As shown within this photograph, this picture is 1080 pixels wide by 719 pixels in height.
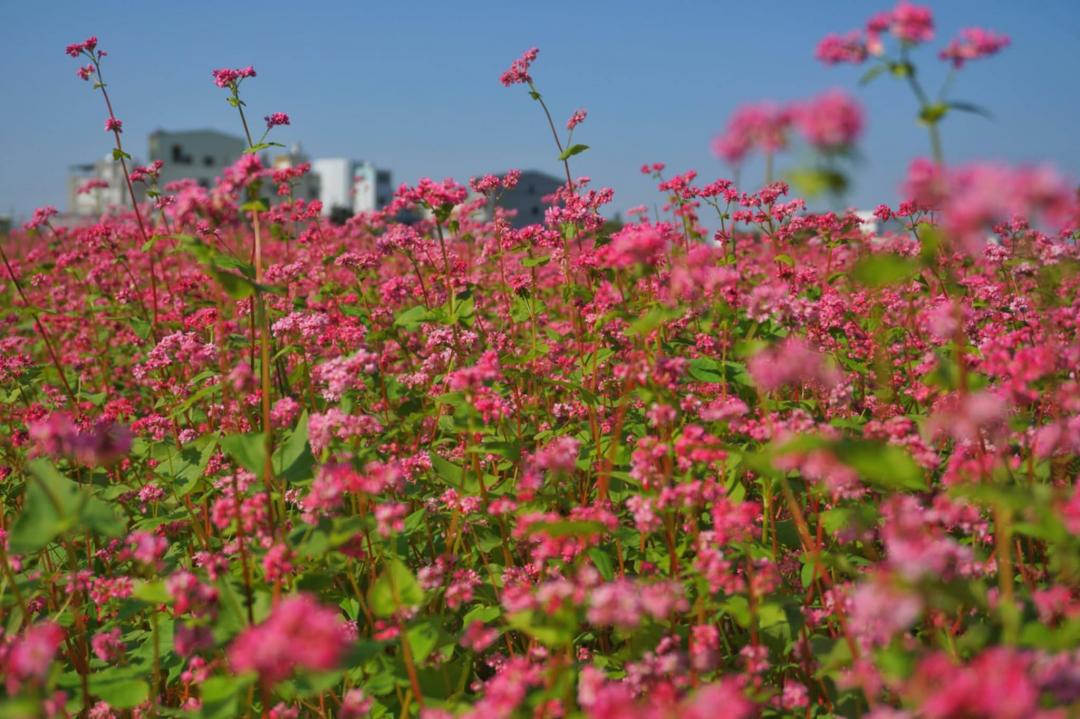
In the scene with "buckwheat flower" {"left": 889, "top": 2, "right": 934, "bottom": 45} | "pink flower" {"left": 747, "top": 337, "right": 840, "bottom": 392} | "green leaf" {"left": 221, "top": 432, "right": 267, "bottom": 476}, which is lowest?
"green leaf" {"left": 221, "top": 432, "right": 267, "bottom": 476}

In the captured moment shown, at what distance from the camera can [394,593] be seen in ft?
7.02

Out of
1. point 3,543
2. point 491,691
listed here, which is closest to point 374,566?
point 491,691

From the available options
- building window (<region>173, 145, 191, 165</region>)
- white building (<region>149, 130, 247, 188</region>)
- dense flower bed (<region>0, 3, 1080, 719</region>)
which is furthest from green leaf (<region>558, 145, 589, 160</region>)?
building window (<region>173, 145, 191, 165</region>)

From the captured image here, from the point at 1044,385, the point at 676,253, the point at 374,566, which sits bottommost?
the point at 374,566

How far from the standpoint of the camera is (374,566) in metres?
3.26

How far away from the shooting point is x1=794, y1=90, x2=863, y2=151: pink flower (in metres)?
1.91

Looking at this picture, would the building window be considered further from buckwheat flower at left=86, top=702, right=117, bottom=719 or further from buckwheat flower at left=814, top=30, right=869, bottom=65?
buckwheat flower at left=814, top=30, right=869, bottom=65

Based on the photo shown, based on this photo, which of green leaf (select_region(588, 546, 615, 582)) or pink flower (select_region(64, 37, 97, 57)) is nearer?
green leaf (select_region(588, 546, 615, 582))

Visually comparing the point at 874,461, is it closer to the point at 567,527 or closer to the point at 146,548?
the point at 567,527

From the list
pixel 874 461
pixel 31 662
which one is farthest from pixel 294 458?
pixel 874 461

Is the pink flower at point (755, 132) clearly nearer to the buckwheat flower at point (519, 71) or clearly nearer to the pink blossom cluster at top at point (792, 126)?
the pink blossom cluster at top at point (792, 126)

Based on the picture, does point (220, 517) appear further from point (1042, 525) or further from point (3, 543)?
point (1042, 525)

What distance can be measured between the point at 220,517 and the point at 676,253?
15.5ft

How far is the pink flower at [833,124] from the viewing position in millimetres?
1908
